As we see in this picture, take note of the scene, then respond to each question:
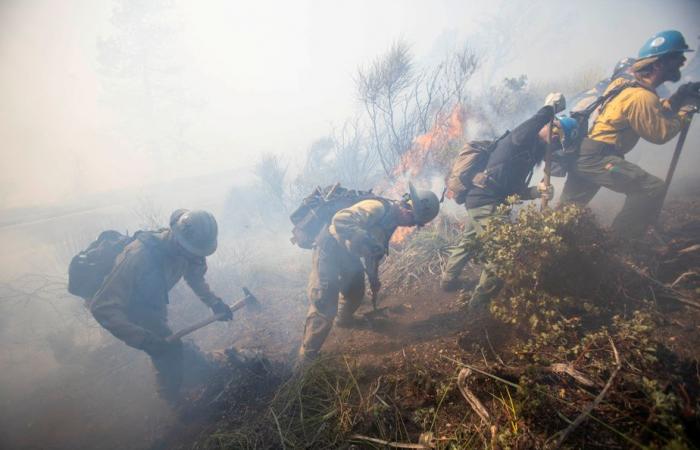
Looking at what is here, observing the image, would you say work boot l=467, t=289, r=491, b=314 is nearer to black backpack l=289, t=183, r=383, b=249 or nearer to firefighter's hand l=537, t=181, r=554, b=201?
firefighter's hand l=537, t=181, r=554, b=201

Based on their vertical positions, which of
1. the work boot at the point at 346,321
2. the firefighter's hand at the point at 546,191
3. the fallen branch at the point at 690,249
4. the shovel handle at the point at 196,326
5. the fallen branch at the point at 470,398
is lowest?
the shovel handle at the point at 196,326

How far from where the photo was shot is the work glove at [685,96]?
334 centimetres

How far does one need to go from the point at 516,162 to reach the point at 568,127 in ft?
2.63

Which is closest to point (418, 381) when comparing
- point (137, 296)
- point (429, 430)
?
point (429, 430)

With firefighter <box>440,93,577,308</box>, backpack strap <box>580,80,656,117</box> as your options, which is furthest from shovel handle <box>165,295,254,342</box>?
backpack strap <box>580,80,656,117</box>

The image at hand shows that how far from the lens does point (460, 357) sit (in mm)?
2283

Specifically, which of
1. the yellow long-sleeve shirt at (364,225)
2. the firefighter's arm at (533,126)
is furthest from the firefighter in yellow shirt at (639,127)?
the yellow long-sleeve shirt at (364,225)

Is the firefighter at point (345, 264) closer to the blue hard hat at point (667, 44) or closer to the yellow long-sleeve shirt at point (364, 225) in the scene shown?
the yellow long-sleeve shirt at point (364, 225)

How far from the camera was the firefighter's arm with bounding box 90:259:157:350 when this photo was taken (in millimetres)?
3434

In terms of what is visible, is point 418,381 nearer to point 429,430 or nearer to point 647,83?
point 429,430

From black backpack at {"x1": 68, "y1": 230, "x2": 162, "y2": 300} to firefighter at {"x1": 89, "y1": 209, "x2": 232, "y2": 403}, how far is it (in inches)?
2.4

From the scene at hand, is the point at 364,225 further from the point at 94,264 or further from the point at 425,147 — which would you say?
the point at 425,147

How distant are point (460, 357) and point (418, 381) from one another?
1.66ft

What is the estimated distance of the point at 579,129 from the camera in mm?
3814
